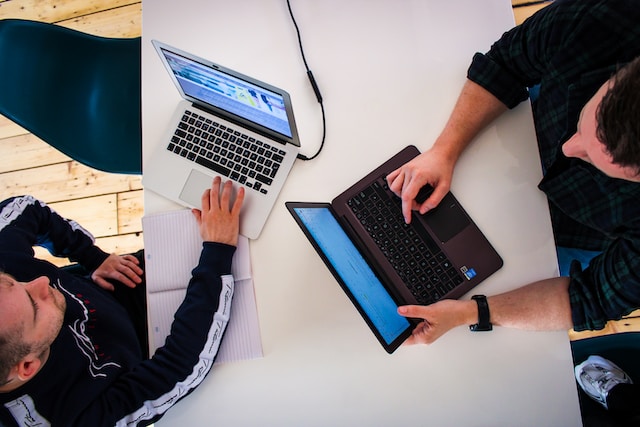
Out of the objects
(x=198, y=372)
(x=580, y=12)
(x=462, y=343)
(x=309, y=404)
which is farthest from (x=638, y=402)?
(x=198, y=372)

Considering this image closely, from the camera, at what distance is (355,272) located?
0.90 m

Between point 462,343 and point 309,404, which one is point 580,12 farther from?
point 309,404

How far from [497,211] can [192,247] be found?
707mm

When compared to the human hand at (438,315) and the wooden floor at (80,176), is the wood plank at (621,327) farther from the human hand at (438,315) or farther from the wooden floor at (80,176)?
the wooden floor at (80,176)

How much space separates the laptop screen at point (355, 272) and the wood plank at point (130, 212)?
1184 mm

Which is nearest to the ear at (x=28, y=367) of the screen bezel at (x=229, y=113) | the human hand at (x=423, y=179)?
the screen bezel at (x=229, y=113)

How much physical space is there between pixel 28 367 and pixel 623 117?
44.2 inches

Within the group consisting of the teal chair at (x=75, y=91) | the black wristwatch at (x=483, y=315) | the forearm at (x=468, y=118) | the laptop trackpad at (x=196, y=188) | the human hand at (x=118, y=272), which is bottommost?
the black wristwatch at (x=483, y=315)

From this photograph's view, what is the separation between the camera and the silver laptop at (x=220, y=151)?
3.21 ft

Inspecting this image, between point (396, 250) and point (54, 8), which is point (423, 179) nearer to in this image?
point (396, 250)

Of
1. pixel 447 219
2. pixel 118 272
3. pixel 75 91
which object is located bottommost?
pixel 118 272

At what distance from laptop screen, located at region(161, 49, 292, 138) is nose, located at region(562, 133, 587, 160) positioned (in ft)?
1.75

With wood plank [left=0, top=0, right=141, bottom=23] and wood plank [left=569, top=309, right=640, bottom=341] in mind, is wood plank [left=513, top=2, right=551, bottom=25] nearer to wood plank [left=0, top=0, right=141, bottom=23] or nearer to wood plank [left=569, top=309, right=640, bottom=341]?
wood plank [left=569, top=309, right=640, bottom=341]

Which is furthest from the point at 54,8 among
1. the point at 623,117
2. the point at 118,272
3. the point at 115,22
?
the point at 623,117
